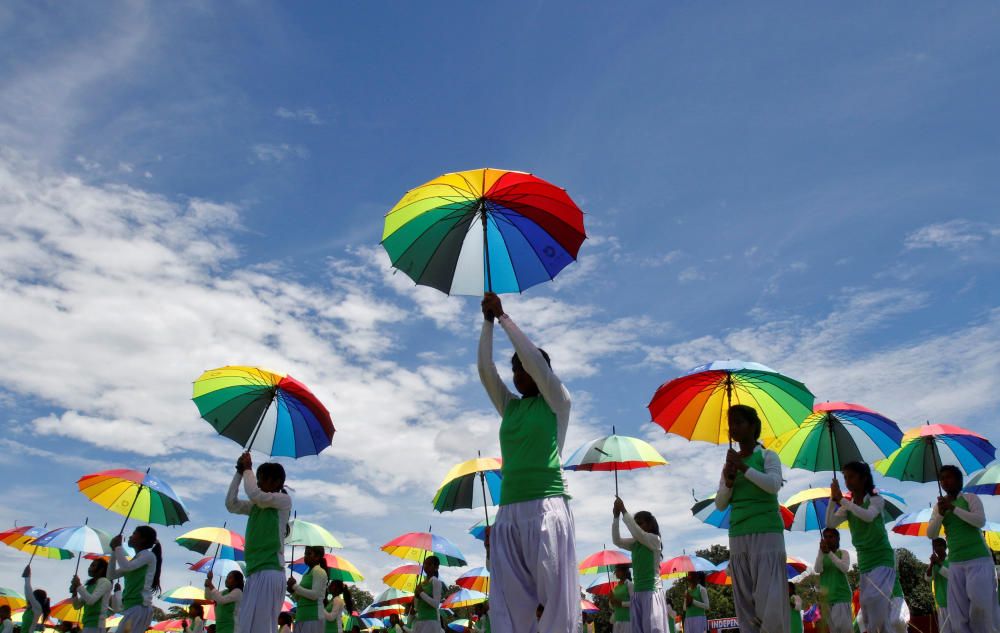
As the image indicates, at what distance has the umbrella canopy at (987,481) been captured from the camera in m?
12.1

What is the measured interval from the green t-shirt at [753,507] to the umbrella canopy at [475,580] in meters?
13.6

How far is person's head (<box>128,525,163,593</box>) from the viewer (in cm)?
996

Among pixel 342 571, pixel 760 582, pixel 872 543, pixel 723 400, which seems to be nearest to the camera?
pixel 760 582

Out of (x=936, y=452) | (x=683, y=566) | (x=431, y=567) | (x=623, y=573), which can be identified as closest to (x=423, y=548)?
(x=431, y=567)

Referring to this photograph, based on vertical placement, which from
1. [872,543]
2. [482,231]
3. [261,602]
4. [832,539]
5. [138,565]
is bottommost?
[261,602]

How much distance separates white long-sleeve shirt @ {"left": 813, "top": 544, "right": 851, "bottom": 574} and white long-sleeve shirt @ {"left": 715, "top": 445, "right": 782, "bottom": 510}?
4.35 meters

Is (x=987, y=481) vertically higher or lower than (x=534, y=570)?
higher

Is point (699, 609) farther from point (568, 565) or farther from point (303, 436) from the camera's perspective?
point (568, 565)

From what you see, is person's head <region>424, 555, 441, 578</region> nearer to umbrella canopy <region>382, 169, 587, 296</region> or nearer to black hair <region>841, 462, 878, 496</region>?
black hair <region>841, 462, 878, 496</region>

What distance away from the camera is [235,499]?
7.78 m

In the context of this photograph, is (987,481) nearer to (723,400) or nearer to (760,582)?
(723,400)

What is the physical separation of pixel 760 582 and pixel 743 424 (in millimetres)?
1354

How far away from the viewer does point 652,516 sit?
432 inches

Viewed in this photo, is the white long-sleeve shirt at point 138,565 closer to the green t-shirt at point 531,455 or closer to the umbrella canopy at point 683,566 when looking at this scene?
the green t-shirt at point 531,455
